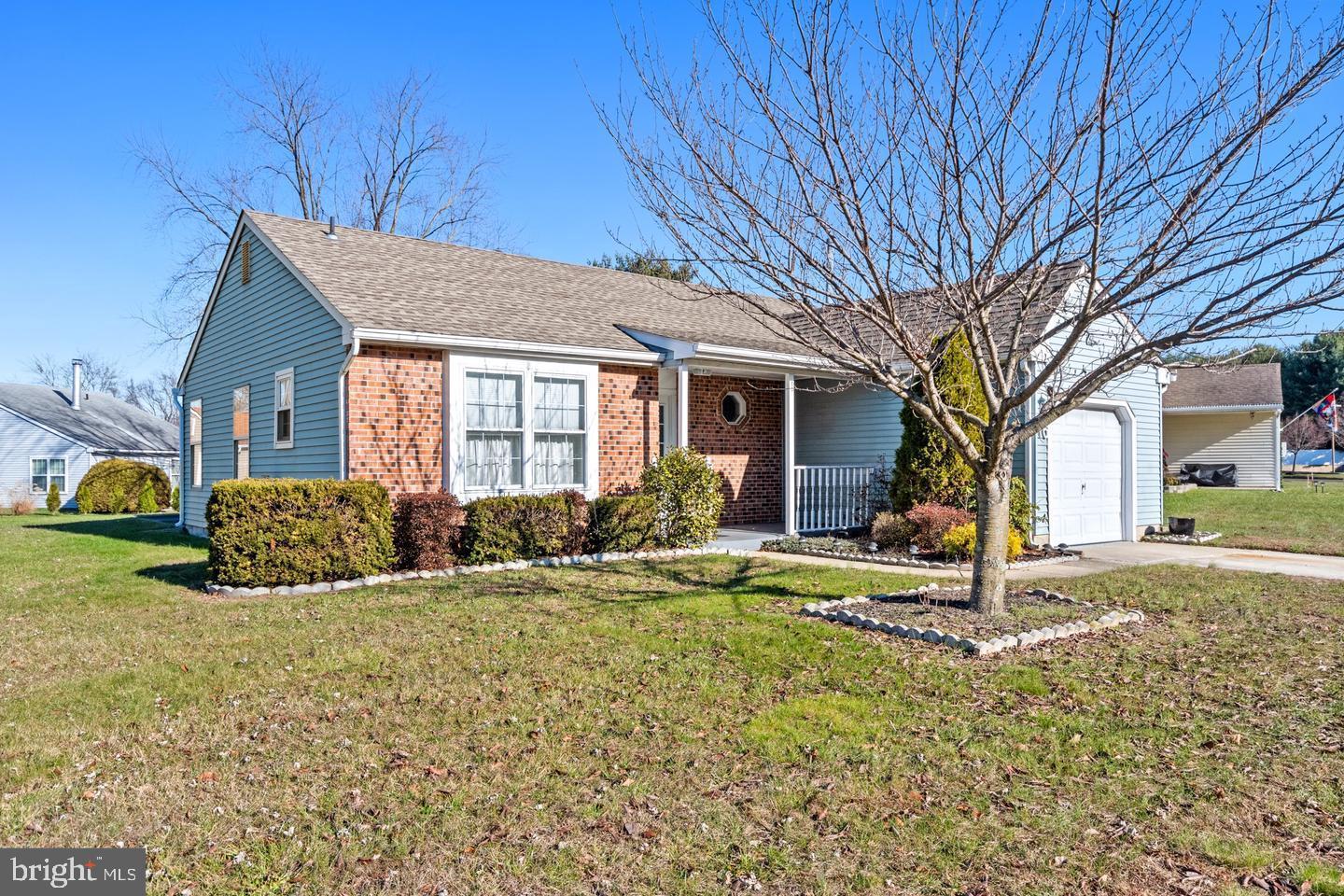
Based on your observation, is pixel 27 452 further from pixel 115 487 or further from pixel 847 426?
pixel 847 426

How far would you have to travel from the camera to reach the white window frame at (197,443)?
15.9 metres

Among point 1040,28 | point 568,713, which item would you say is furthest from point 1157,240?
point 568,713

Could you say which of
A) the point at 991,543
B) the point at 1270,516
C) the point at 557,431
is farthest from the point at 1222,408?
the point at 991,543

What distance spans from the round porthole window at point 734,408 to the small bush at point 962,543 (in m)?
4.84

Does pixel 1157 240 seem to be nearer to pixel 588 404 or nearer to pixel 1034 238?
pixel 1034 238

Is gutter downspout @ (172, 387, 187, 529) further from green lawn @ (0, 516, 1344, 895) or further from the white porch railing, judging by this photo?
the white porch railing

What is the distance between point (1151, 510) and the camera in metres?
15.1

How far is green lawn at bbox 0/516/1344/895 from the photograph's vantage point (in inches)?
126

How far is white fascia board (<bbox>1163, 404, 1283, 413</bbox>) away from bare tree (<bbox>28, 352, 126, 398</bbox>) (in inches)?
2404

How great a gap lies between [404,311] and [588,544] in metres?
3.86

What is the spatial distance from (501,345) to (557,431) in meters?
1.48

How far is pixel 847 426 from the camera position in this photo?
14695mm

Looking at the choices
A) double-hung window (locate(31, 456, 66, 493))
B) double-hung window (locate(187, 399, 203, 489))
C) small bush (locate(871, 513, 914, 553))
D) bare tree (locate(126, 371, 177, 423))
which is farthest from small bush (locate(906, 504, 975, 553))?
bare tree (locate(126, 371, 177, 423))

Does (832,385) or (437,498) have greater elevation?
(832,385)
